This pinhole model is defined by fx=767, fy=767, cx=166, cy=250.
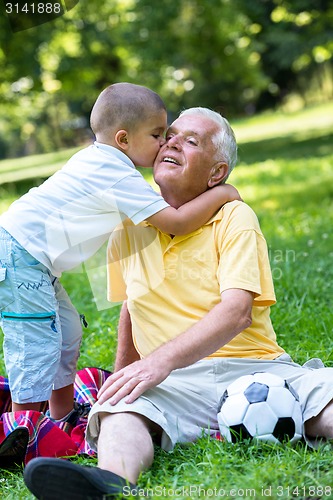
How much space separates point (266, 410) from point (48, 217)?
127 centimetres

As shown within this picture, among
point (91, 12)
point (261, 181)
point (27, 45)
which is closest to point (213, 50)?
point (91, 12)

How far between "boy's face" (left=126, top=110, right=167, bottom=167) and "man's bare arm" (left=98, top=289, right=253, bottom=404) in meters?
0.77

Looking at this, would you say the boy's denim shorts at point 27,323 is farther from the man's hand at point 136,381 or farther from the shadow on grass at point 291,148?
the shadow on grass at point 291,148

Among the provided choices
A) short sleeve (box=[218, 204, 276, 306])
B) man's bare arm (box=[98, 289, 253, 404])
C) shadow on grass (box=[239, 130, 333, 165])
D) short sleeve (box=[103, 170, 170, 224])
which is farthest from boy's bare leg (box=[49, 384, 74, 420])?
shadow on grass (box=[239, 130, 333, 165])

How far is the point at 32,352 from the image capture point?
335cm

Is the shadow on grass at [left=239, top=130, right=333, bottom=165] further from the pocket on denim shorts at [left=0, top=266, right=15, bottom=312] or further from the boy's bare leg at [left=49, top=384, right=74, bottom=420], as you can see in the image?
the pocket on denim shorts at [left=0, top=266, right=15, bottom=312]

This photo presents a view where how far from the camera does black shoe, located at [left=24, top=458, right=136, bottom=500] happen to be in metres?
2.38

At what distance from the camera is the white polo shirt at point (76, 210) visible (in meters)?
3.32

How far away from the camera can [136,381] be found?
9.29ft

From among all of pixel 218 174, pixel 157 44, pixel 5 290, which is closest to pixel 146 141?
pixel 218 174

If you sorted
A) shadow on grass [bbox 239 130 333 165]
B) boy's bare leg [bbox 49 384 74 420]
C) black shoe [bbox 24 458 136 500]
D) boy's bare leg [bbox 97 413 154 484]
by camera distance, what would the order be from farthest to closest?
shadow on grass [bbox 239 130 333 165] → boy's bare leg [bbox 49 384 74 420] → boy's bare leg [bbox 97 413 154 484] → black shoe [bbox 24 458 136 500]

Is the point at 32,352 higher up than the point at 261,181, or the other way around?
the point at 32,352

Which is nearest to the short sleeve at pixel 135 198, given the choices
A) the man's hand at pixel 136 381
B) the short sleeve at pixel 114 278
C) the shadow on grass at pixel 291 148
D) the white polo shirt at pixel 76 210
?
the white polo shirt at pixel 76 210

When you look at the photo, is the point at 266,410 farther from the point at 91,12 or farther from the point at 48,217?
the point at 91,12
